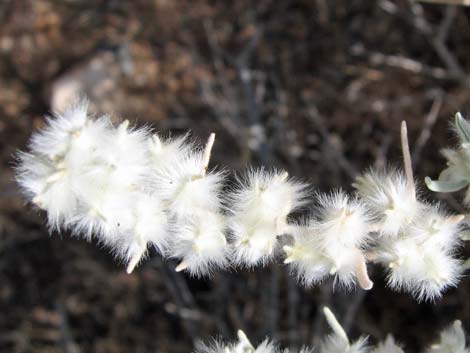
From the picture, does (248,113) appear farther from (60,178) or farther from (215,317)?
(60,178)

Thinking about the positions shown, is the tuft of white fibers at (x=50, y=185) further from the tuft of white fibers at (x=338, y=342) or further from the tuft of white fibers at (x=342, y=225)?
the tuft of white fibers at (x=338, y=342)

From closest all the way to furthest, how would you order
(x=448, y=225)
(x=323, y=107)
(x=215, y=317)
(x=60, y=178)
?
(x=60, y=178) < (x=448, y=225) < (x=215, y=317) < (x=323, y=107)

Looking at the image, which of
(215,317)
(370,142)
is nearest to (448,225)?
(215,317)

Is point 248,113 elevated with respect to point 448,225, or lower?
elevated

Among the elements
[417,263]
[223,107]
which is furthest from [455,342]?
[223,107]

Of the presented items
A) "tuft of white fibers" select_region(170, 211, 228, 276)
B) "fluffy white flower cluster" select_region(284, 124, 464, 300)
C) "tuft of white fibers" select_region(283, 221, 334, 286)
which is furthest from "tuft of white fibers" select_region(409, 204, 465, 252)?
"tuft of white fibers" select_region(170, 211, 228, 276)

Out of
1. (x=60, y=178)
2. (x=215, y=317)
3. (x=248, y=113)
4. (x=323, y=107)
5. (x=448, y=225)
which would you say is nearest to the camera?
(x=60, y=178)

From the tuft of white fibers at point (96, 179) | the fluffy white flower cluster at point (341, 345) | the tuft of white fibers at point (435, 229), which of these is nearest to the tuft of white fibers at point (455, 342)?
the fluffy white flower cluster at point (341, 345)
